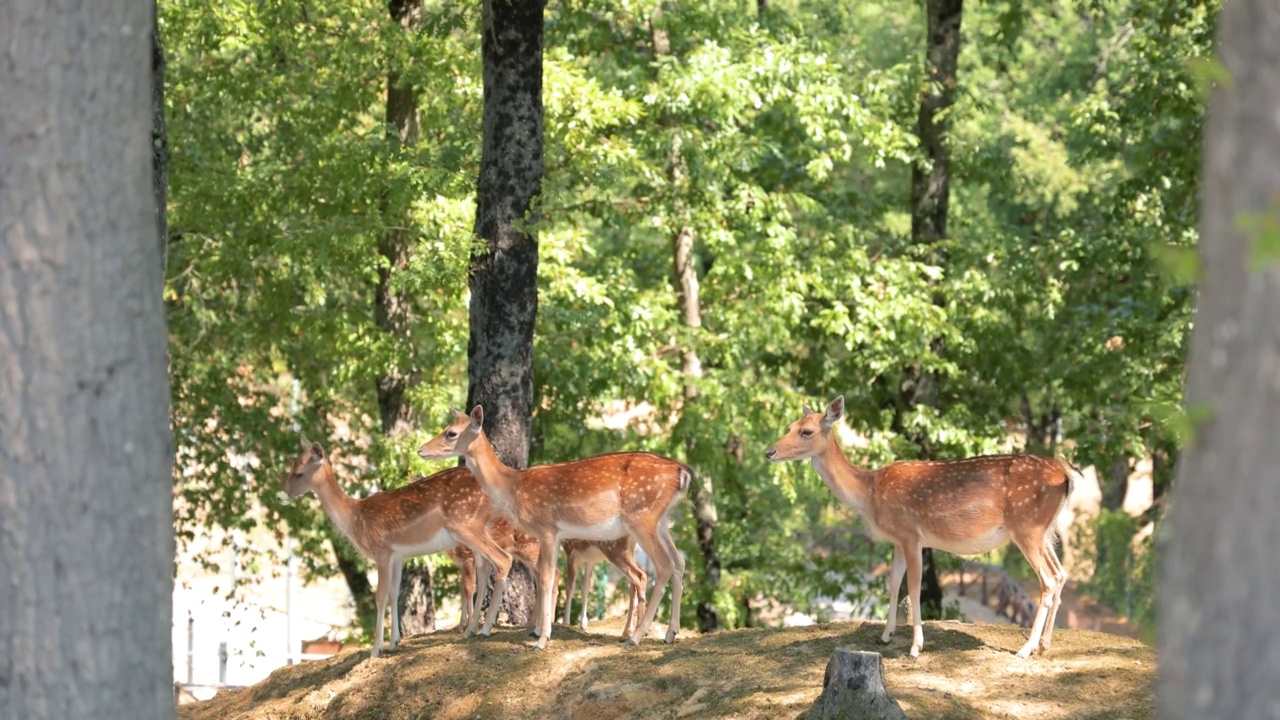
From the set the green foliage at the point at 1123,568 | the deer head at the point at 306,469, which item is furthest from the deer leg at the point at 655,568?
the green foliage at the point at 1123,568

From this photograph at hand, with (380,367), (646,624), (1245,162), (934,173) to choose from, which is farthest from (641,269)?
(1245,162)

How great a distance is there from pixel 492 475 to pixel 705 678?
7.47ft

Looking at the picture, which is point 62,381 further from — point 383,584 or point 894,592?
point 383,584

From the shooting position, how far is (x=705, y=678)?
10.2 metres

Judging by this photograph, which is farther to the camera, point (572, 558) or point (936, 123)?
point (936, 123)

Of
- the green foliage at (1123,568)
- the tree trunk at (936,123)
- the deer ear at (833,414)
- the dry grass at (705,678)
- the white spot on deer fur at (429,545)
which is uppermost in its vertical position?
the tree trunk at (936,123)

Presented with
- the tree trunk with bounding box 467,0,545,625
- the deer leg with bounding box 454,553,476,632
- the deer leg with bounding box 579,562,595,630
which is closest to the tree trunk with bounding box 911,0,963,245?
the tree trunk with bounding box 467,0,545,625

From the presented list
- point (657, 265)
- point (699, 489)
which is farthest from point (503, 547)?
point (657, 265)

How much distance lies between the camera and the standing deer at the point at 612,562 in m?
12.3

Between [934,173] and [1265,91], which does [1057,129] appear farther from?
[1265,91]

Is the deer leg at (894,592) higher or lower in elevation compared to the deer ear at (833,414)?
lower

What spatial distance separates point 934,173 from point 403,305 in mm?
6852

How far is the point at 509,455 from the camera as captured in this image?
13.3 m

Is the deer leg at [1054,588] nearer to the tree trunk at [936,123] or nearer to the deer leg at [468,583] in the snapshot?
the deer leg at [468,583]
